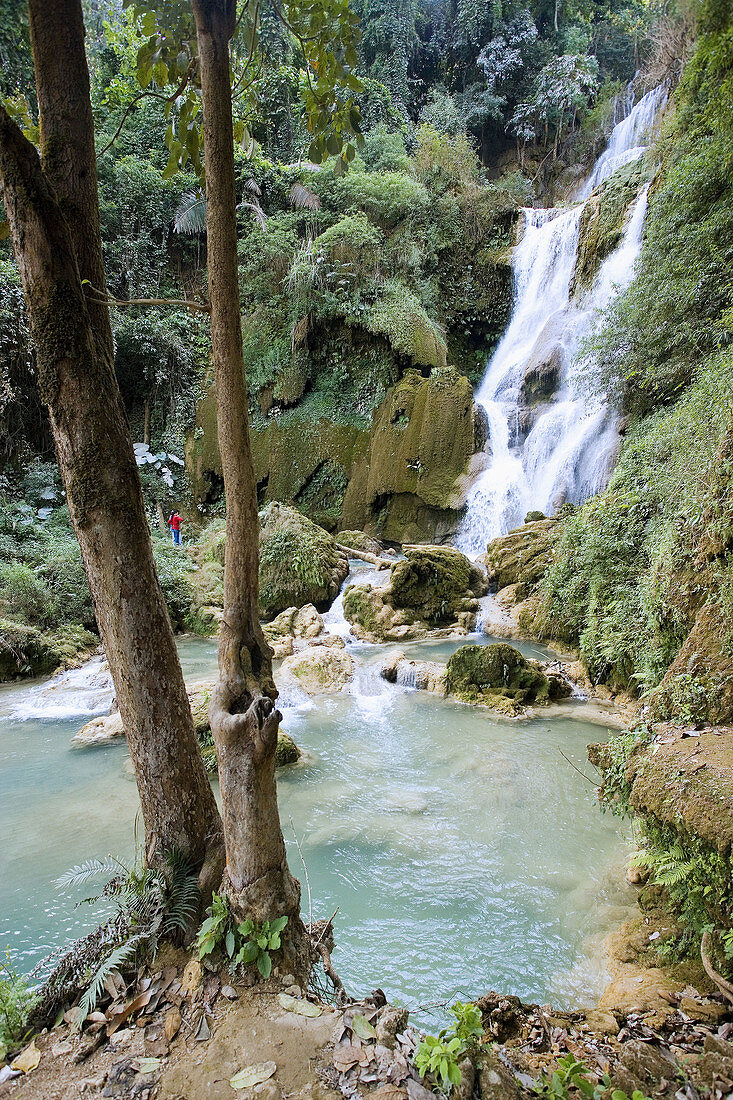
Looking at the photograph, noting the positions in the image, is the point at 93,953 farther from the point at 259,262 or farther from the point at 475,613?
the point at 259,262

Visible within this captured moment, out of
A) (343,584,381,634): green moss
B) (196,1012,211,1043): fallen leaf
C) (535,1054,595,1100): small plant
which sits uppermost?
(343,584,381,634): green moss

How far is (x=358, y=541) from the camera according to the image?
48.8ft

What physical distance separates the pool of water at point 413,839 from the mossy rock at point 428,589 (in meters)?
3.04

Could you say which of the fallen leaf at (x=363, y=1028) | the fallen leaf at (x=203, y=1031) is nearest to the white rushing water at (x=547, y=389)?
the fallen leaf at (x=363, y=1028)

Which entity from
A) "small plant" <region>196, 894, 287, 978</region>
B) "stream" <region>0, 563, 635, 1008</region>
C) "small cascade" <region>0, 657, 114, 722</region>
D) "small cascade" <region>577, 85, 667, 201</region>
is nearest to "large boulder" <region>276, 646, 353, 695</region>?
"stream" <region>0, 563, 635, 1008</region>

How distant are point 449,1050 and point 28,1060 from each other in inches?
59.3

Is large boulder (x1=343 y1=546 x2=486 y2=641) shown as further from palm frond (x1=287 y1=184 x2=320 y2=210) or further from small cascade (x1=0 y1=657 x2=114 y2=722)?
palm frond (x1=287 y1=184 x2=320 y2=210)

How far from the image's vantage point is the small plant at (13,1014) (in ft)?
6.68

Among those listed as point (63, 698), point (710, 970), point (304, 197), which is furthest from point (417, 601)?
point (304, 197)

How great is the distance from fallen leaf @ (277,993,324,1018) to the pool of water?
1.13 meters

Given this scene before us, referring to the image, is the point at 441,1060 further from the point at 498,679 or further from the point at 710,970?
the point at 498,679

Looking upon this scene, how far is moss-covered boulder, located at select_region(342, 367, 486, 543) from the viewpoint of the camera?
1476 cm

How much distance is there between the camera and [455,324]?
18875mm

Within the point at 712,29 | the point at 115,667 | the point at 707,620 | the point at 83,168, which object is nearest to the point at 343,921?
the point at 115,667
